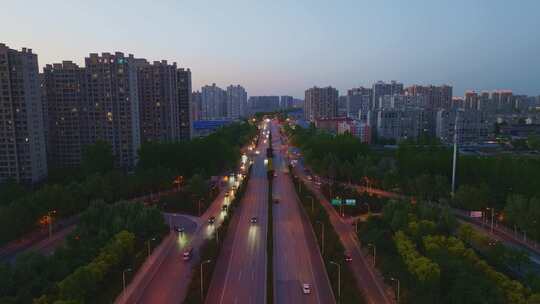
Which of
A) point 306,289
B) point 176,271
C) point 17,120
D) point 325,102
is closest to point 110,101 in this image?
point 17,120

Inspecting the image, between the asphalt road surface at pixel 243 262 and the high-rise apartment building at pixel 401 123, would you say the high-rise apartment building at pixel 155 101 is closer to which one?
the asphalt road surface at pixel 243 262

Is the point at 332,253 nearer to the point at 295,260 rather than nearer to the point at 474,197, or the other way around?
the point at 295,260

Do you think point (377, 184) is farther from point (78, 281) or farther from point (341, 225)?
point (78, 281)

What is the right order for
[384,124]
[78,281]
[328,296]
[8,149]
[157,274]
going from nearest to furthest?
[78,281]
[328,296]
[157,274]
[8,149]
[384,124]

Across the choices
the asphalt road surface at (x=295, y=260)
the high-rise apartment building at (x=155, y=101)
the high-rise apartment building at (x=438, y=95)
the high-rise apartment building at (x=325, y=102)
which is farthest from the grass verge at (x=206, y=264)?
the high-rise apartment building at (x=438, y=95)

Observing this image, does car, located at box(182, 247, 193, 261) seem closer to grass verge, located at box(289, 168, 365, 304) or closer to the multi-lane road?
the multi-lane road

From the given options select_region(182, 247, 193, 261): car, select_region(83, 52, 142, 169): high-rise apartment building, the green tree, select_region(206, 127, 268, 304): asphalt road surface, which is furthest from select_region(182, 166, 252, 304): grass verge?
select_region(83, 52, 142, 169): high-rise apartment building

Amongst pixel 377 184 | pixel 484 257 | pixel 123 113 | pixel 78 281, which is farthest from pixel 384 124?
pixel 78 281
